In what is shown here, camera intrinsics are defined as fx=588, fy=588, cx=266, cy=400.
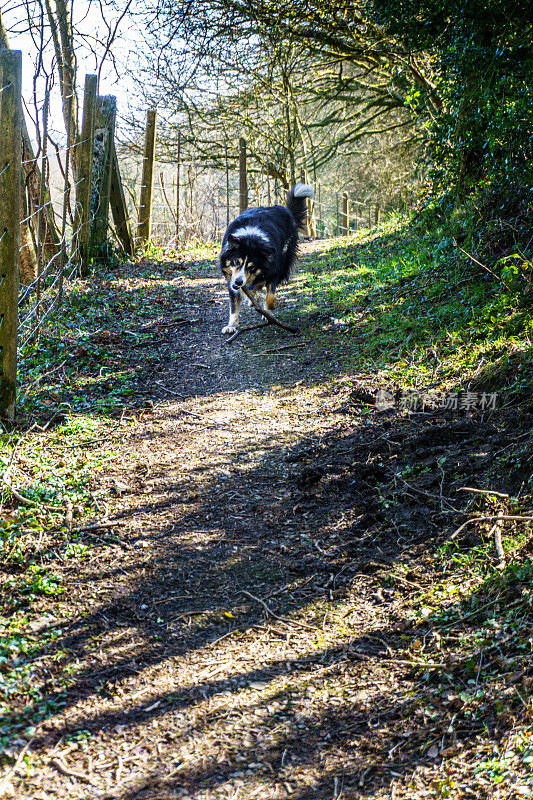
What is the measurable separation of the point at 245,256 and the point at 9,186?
340 centimetres

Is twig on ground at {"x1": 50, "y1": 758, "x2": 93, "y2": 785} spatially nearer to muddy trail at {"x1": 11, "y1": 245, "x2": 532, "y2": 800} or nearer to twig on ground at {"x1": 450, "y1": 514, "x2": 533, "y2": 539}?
muddy trail at {"x1": 11, "y1": 245, "x2": 532, "y2": 800}

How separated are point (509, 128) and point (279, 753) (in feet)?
15.2

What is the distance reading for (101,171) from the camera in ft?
32.1

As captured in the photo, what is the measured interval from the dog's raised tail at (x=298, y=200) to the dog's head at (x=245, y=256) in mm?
2149

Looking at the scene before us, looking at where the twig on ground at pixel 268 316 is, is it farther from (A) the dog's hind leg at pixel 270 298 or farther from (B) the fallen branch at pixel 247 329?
(A) the dog's hind leg at pixel 270 298

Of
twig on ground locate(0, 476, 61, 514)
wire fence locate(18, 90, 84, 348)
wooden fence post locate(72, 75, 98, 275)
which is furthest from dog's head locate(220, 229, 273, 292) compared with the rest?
twig on ground locate(0, 476, 61, 514)

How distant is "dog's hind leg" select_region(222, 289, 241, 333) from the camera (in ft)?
23.2

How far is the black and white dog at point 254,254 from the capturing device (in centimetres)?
694

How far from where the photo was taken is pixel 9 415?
4.17 meters

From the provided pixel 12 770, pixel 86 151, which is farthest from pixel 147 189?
pixel 12 770

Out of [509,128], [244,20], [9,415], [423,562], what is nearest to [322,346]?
[509,128]

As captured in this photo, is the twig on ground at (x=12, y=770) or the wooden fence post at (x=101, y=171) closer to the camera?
the twig on ground at (x=12, y=770)

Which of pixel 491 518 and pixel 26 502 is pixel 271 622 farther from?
pixel 26 502

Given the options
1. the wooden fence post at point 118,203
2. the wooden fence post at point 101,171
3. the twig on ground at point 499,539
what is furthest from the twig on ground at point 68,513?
the wooden fence post at point 118,203
